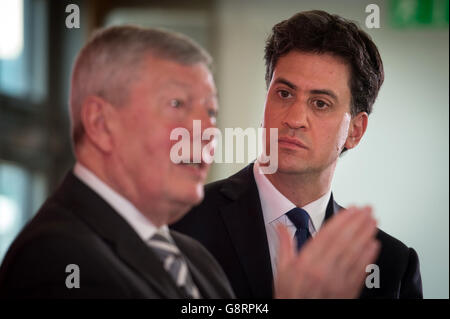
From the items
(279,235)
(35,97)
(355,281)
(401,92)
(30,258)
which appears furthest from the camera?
(35,97)

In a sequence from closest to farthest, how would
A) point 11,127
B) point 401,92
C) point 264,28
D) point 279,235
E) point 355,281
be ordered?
point 355,281 → point 279,235 → point 264,28 → point 401,92 → point 11,127

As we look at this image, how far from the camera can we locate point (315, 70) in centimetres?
132

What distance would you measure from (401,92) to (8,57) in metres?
1.04

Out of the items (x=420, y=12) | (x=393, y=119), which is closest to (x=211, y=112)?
(x=393, y=119)

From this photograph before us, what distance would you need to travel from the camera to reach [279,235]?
134 centimetres

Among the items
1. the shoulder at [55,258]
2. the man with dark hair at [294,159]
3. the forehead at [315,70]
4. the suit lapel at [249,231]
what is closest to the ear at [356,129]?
the man with dark hair at [294,159]

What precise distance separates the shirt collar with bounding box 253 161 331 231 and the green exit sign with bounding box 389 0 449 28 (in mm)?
561

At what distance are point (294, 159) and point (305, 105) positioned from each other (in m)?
0.11

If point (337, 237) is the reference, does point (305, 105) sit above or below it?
above

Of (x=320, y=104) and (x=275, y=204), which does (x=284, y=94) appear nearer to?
(x=320, y=104)

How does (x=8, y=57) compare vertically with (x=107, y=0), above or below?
below

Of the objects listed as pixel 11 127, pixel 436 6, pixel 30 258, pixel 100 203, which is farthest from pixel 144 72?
pixel 436 6

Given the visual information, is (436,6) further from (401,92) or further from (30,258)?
(30,258)

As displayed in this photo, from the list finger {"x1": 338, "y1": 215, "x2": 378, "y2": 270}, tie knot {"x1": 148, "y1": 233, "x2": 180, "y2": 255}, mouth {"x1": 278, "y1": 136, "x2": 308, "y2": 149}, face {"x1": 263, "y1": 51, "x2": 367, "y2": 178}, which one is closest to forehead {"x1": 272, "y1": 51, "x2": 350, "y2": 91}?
face {"x1": 263, "y1": 51, "x2": 367, "y2": 178}
